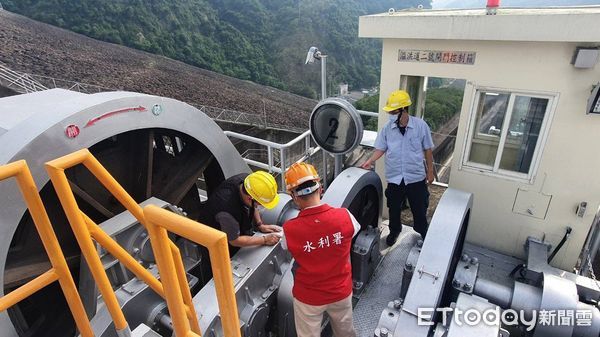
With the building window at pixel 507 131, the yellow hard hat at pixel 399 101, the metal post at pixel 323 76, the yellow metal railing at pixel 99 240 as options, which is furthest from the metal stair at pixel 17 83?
the building window at pixel 507 131

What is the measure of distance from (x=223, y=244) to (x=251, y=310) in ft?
5.98

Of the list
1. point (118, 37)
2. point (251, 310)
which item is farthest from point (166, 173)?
point (118, 37)

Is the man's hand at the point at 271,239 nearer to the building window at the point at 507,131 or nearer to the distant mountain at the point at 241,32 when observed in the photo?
the building window at the point at 507,131

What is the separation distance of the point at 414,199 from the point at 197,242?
10.5 feet

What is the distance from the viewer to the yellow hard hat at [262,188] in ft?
9.36

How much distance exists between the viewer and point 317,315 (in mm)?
2715

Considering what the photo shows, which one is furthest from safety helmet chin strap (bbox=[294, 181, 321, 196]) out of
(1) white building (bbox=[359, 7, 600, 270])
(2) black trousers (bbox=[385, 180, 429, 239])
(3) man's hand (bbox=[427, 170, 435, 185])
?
(1) white building (bbox=[359, 7, 600, 270])

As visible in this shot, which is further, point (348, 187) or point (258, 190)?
point (348, 187)

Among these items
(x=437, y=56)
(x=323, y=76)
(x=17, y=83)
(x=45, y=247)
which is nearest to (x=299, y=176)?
(x=45, y=247)

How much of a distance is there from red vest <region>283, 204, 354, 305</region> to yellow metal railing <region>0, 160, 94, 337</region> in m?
1.22

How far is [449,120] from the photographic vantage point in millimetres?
22641

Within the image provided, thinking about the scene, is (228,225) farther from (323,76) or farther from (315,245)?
(323,76)

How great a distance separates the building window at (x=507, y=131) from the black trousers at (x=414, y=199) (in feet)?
2.59

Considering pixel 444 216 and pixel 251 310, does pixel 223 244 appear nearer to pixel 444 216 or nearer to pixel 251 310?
pixel 251 310
